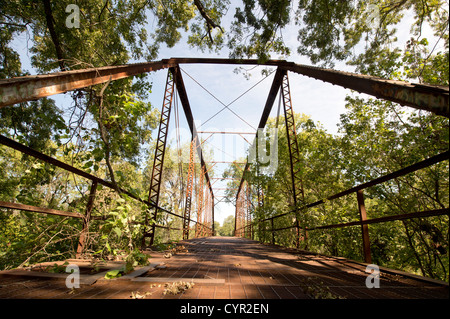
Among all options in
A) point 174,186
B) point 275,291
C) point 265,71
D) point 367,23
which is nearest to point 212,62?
point 265,71

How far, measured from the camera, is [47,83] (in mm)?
1932

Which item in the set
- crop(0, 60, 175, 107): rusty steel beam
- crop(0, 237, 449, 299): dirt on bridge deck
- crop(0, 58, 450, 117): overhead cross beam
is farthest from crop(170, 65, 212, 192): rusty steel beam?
crop(0, 237, 449, 299): dirt on bridge deck

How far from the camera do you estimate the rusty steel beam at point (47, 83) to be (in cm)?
155

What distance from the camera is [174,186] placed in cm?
2228

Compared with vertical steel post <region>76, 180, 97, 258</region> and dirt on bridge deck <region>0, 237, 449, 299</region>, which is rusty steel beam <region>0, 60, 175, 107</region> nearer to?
vertical steel post <region>76, 180, 97, 258</region>

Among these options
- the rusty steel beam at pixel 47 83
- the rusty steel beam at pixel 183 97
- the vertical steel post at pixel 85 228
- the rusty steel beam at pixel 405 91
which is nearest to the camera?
the rusty steel beam at pixel 405 91

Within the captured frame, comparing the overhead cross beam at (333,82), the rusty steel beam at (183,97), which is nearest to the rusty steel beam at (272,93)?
the rusty steel beam at (183,97)

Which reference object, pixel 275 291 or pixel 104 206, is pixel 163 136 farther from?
pixel 275 291

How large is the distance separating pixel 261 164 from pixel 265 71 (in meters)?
3.99

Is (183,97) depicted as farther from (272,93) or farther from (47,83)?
(47,83)

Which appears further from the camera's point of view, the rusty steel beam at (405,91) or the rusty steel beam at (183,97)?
the rusty steel beam at (183,97)

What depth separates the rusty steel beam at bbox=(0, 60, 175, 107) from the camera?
5.07 feet

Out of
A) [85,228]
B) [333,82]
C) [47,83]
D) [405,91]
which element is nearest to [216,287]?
[85,228]
